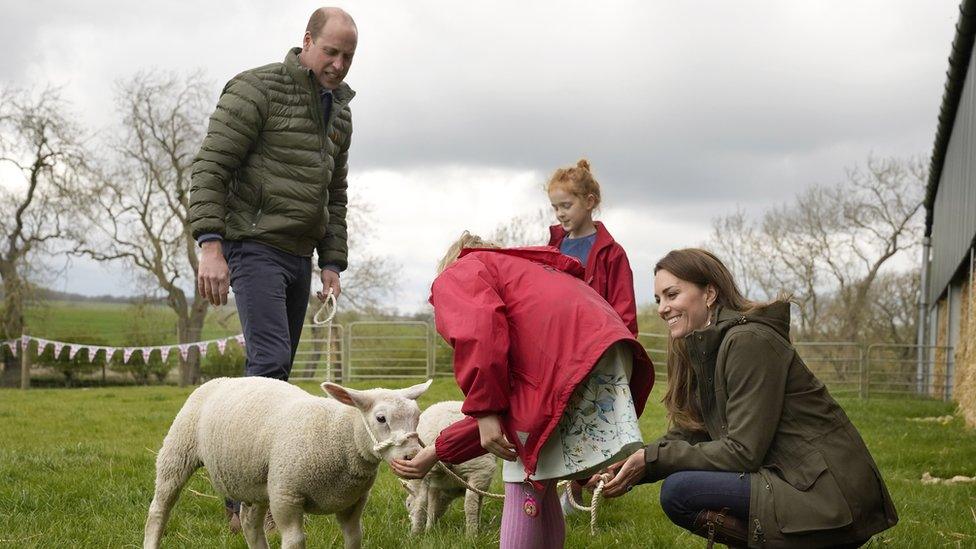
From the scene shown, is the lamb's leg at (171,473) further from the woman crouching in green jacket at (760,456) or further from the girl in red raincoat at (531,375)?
the woman crouching in green jacket at (760,456)

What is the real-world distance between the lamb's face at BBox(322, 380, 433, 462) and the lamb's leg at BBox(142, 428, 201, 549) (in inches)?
41.3

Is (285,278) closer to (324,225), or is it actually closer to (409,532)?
(324,225)

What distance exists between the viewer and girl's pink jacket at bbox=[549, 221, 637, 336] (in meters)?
5.08

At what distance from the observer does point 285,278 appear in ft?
15.3

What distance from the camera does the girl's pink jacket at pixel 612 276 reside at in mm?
5078

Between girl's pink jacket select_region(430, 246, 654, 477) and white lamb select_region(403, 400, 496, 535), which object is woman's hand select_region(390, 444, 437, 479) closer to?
girl's pink jacket select_region(430, 246, 654, 477)

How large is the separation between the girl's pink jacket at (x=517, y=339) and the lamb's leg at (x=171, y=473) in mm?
1495

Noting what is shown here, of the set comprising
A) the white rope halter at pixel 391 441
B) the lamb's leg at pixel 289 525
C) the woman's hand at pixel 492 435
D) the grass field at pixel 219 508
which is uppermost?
the woman's hand at pixel 492 435

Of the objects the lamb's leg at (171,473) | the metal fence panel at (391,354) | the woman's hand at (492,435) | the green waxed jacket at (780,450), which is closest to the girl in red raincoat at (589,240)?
the green waxed jacket at (780,450)

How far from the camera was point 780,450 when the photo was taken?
3449 millimetres

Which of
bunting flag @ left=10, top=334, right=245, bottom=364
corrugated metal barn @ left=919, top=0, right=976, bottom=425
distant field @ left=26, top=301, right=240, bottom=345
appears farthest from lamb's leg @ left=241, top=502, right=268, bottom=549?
distant field @ left=26, top=301, right=240, bottom=345

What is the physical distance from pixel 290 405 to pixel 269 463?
27 cm

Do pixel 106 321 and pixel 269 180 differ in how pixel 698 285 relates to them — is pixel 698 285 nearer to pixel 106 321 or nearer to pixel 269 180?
pixel 269 180

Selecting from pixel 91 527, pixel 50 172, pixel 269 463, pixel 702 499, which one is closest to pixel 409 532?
pixel 269 463
